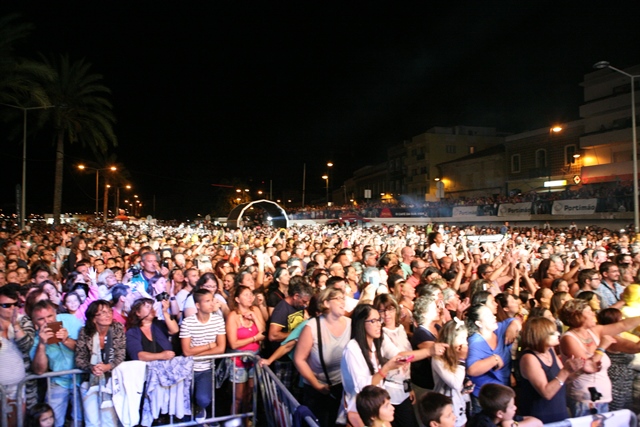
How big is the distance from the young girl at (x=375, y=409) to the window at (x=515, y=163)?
43.4 meters

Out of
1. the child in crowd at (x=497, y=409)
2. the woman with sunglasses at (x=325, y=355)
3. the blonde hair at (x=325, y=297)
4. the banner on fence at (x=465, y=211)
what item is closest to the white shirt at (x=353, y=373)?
the woman with sunglasses at (x=325, y=355)

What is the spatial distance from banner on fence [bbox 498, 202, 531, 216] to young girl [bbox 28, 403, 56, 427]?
2699cm

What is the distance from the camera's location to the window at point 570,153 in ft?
122

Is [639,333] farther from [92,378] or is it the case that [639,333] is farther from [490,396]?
[92,378]

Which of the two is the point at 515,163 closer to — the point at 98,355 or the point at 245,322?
the point at 245,322

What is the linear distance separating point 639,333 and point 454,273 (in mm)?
3264

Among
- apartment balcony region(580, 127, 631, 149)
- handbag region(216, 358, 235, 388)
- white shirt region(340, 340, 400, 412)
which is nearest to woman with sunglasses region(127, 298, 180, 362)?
handbag region(216, 358, 235, 388)

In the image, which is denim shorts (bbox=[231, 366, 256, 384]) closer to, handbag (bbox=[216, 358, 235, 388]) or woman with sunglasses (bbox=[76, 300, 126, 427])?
handbag (bbox=[216, 358, 235, 388])

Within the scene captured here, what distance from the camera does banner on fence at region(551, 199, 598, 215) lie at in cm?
2402

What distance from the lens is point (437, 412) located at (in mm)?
3162

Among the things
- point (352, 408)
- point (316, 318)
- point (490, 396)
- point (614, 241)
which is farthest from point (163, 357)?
point (614, 241)

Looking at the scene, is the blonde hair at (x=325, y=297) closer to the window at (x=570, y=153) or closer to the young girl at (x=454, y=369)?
the young girl at (x=454, y=369)

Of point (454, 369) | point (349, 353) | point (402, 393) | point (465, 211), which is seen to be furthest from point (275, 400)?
point (465, 211)

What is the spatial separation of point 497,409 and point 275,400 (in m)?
1.85
